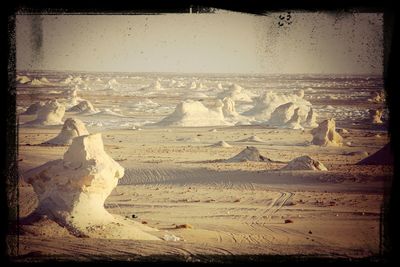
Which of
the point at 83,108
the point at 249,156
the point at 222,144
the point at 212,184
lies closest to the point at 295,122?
the point at 249,156

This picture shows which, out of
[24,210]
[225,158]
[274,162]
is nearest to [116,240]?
[24,210]

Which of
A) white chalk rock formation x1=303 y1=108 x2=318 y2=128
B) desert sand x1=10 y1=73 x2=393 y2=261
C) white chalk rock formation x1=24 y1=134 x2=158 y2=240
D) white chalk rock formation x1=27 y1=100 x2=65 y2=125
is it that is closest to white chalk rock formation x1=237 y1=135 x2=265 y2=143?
desert sand x1=10 y1=73 x2=393 y2=261

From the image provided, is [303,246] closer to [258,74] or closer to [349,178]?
[349,178]

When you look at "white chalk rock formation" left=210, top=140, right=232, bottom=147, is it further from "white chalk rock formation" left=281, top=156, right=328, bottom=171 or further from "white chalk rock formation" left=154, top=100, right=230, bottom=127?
"white chalk rock formation" left=281, top=156, right=328, bottom=171

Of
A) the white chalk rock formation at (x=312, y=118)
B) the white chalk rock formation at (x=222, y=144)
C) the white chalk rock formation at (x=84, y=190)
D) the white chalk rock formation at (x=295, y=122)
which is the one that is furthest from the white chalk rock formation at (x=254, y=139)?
the white chalk rock formation at (x=84, y=190)

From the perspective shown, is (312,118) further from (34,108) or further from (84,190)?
(34,108)
